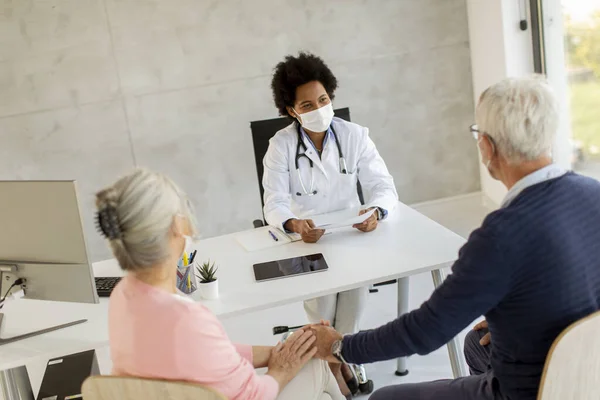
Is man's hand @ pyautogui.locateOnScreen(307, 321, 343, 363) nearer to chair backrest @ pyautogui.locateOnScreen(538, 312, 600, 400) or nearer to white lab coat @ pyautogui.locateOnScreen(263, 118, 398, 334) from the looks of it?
chair backrest @ pyautogui.locateOnScreen(538, 312, 600, 400)

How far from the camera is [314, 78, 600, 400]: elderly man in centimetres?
151

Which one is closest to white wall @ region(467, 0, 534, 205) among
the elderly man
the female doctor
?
the female doctor

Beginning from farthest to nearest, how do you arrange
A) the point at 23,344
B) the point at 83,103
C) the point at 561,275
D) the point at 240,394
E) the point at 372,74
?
the point at 372,74 < the point at 83,103 < the point at 23,344 < the point at 240,394 < the point at 561,275

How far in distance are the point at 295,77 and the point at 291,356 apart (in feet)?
4.72

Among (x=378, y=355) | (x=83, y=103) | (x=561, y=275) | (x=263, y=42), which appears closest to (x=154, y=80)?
(x=83, y=103)

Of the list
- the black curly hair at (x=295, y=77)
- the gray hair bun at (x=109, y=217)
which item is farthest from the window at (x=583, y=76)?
the gray hair bun at (x=109, y=217)

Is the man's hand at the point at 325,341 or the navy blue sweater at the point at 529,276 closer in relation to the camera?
the navy blue sweater at the point at 529,276

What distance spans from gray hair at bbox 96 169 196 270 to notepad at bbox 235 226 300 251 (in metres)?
1.04

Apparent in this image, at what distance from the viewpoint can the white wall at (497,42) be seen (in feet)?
13.9

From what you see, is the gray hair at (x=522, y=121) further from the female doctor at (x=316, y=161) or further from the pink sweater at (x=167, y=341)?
the female doctor at (x=316, y=161)

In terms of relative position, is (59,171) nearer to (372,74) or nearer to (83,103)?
(83,103)

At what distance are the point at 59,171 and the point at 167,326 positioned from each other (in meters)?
3.00

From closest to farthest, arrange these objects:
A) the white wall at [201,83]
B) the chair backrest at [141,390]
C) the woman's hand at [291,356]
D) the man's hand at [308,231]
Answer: the chair backrest at [141,390], the woman's hand at [291,356], the man's hand at [308,231], the white wall at [201,83]

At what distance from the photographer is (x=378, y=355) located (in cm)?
176
